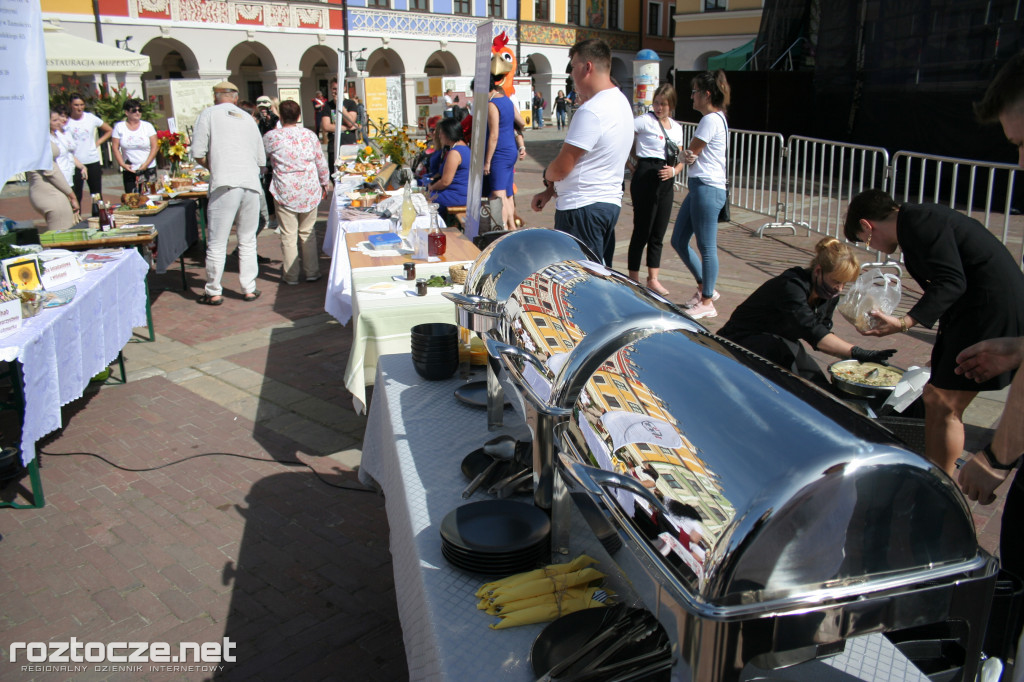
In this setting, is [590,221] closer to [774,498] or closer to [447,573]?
[447,573]

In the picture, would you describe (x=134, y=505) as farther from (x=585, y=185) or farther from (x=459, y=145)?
(x=459, y=145)

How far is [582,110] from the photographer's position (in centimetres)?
390

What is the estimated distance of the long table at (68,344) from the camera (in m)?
3.28

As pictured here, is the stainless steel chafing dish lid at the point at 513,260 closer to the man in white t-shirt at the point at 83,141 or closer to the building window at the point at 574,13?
the man in white t-shirt at the point at 83,141

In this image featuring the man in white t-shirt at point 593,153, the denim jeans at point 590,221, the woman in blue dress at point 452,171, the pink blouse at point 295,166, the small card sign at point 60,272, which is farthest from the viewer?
the pink blouse at point 295,166

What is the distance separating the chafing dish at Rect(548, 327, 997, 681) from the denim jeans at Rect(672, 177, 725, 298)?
4399 millimetres

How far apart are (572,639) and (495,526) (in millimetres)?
381

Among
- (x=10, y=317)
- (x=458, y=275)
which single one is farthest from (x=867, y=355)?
(x=10, y=317)

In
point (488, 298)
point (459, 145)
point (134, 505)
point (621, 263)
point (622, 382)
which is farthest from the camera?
point (621, 263)

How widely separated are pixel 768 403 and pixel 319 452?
3235 millimetres

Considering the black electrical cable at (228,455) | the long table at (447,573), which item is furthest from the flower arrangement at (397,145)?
the long table at (447,573)

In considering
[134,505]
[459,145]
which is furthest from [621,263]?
[134,505]

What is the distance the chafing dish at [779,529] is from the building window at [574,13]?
144ft

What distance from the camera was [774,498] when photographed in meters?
1.06
